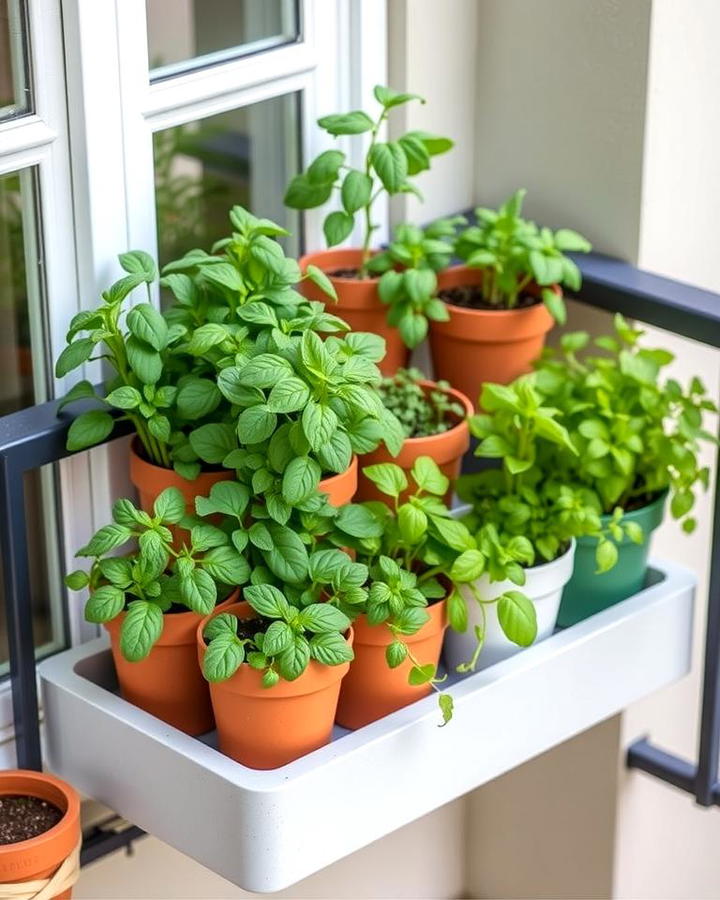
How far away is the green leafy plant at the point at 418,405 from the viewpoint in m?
2.19

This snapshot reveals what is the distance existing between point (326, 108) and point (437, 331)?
34 cm

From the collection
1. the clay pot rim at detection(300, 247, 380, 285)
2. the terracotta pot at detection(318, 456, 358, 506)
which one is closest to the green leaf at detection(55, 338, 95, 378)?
the terracotta pot at detection(318, 456, 358, 506)

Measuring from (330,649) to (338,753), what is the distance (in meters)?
0.14

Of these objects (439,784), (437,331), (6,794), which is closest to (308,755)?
(439,784)

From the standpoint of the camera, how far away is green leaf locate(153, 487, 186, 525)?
1936 millimetres

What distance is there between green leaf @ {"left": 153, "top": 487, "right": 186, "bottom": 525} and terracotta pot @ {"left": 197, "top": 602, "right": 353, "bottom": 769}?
124 millimetres

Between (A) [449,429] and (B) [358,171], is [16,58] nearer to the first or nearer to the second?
(B) [358,171]

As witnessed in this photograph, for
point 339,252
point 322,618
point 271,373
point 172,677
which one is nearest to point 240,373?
point 271,373

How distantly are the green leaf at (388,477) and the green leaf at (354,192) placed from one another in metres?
0.35

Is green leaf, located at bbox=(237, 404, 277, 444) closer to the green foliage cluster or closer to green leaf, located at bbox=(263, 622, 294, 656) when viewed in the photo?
the green foliage cluster

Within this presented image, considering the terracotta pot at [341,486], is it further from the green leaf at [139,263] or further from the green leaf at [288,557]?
the green leaf at [139,263]

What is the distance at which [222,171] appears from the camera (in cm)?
249

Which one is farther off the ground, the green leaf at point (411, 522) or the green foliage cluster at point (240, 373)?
the green foliage cluster at point (240, 373)

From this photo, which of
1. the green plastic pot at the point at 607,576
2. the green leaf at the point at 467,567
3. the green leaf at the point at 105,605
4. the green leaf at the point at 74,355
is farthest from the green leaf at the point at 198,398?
the green plastic pot at the point at 607,576
